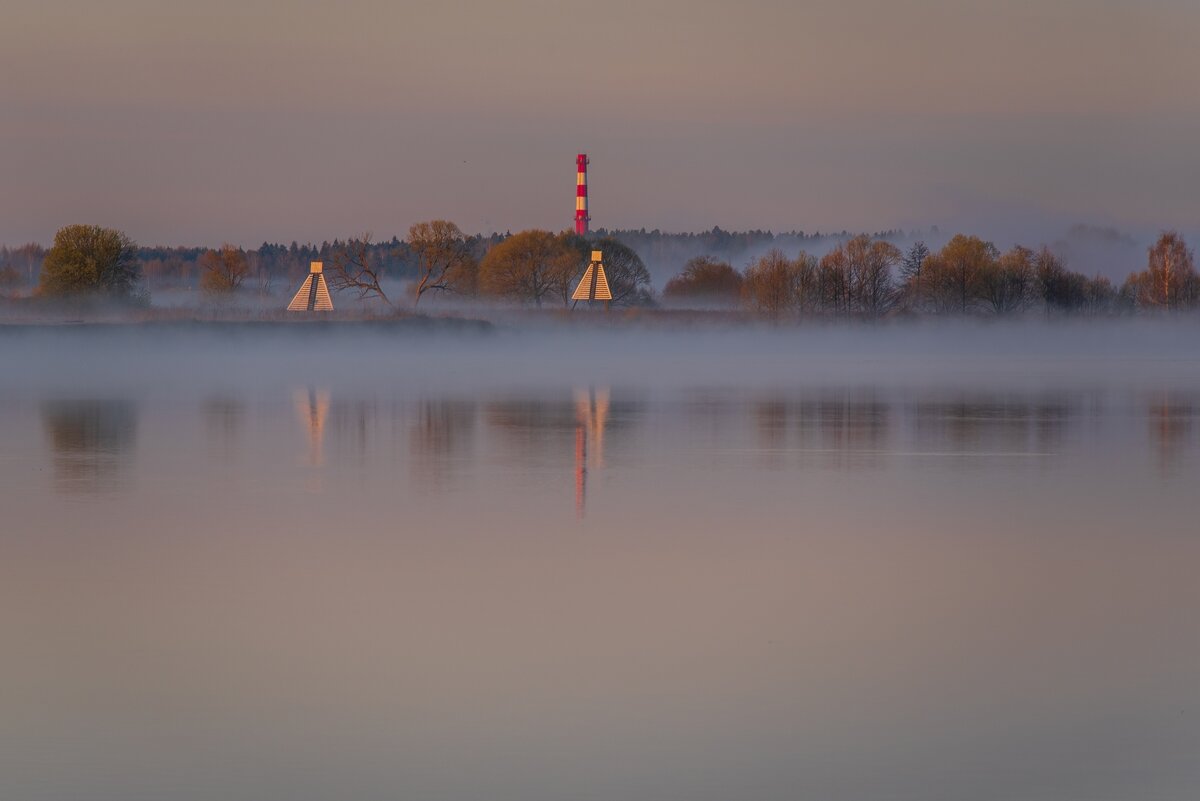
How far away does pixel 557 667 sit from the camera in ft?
24.5

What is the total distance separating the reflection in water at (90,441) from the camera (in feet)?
49.2

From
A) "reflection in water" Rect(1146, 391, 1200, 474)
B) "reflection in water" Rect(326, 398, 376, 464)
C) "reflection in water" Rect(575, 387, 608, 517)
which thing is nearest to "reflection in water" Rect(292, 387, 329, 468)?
"reflection in water" Rect(326, 398, 376, 464)

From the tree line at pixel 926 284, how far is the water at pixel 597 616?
70603 mm

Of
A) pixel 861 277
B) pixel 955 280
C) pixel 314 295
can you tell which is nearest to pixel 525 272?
pixel 314 295

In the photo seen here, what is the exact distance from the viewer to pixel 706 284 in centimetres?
10812

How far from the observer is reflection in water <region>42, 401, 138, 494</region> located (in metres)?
15.0

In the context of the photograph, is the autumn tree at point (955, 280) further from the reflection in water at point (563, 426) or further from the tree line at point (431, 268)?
the reflection in water at point (563, 426)

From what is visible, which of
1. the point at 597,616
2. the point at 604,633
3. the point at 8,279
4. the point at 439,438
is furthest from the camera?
the point at 8,279

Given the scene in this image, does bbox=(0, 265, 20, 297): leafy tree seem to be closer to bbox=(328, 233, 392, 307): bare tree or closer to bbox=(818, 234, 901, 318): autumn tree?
bbox=(328, 233, 392, 307): bare tree

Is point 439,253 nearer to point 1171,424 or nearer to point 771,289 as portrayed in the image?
point 771,289

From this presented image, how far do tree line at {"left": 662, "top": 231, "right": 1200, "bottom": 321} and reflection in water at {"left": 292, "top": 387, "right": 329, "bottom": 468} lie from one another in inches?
2371

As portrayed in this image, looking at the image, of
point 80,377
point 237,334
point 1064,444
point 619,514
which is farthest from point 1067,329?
point 619,514

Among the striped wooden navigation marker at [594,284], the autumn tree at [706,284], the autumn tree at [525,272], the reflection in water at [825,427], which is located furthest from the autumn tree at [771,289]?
the reflection in water at [825,427]

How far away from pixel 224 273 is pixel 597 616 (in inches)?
3678
